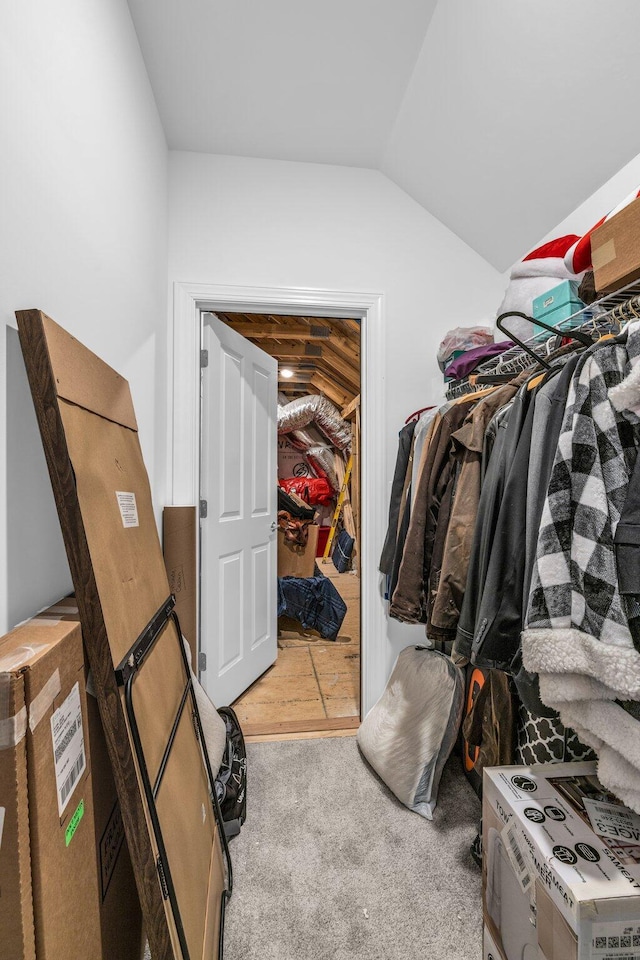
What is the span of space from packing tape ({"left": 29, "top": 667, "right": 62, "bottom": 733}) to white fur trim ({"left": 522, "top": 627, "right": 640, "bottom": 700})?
0.83 metres

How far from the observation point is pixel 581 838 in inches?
37.3

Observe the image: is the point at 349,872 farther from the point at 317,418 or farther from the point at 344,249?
the point at 317,418

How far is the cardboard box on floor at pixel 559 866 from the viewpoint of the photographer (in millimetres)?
810

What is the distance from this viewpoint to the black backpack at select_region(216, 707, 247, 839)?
1.59m

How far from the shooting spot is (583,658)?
0.82m

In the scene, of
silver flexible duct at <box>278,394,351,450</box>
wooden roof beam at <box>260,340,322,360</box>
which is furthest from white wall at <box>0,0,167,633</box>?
→ silver flexible duct at <box>278,394,351,450</box>

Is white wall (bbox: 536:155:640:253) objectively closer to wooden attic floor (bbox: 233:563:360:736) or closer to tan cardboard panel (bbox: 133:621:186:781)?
tan cardboard panel (bbox: 133:621:186:781)

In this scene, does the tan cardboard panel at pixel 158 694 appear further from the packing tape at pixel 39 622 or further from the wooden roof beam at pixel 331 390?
the wooden roof beam at pixel 331 390

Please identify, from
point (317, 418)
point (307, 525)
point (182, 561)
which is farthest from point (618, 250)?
point (317, 418)

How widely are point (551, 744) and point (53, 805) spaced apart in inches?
48.7

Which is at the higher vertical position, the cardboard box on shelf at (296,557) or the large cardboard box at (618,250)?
the large cardboard box at (618,250)

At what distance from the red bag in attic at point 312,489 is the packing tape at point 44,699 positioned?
5665mm

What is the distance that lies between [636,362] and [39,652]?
113 centimetres

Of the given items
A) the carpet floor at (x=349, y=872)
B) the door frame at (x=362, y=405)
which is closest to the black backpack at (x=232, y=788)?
the carpet floor at (x=349, y=872)
